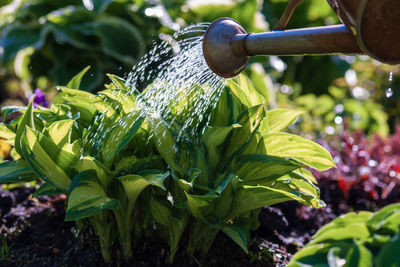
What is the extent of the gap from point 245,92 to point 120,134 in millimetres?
658

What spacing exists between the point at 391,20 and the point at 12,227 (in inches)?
75.9

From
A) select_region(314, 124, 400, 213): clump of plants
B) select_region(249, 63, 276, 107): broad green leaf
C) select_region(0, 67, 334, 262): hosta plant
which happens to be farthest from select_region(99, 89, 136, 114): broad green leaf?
select_region(249, 63, 276, 107): broad green leaf

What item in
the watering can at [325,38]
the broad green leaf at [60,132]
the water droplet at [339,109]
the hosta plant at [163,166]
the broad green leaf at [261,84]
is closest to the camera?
the watering can at [325,38]

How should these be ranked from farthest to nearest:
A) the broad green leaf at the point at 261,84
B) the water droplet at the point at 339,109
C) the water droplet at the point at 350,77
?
the water droplet at the point at 350,77, the water droplet at the point at 339,109, the broad green leaf at the point at 261,84

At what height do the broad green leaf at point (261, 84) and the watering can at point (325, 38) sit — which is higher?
the watering can at point (325, 38)

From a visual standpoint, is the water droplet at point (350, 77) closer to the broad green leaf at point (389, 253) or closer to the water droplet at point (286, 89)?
the water droplet at point (286, 89)

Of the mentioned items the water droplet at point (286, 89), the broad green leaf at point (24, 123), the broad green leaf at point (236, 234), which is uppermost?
the broad green leaf at point (24, 123)

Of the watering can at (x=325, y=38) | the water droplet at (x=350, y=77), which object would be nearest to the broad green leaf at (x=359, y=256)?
the watering can at (x=325, y=38)

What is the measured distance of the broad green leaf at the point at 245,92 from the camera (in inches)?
78.9

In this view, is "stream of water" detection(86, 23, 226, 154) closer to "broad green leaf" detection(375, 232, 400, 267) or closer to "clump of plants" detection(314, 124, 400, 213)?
"broad green leaf" detection(375, 232, 400, 267)

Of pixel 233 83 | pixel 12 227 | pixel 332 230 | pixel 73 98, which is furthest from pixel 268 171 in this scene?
pixel 12 227

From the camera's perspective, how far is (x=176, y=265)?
1819 millimetres

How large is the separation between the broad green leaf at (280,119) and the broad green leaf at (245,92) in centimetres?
10

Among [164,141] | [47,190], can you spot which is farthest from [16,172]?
[164,141]
